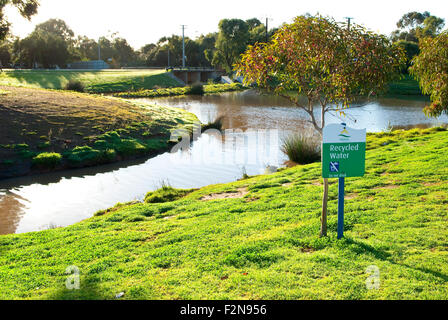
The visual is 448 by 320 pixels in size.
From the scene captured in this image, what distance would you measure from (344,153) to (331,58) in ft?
5.20

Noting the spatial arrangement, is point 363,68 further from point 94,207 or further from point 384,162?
point 94,207

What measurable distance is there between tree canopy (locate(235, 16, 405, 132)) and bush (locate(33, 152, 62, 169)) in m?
13.6

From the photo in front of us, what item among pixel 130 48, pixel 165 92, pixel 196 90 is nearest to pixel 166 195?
pixel 165 92

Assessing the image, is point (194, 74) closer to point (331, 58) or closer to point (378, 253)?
point (331, 58)

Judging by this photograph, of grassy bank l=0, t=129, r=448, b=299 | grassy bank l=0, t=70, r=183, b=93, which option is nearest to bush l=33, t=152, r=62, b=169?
grassy bank l=0, t=129, r=448, b=299

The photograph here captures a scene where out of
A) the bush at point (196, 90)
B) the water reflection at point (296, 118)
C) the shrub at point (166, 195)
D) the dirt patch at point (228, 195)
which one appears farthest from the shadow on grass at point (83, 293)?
the bush at point (196, 90)

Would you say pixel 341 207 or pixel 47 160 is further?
pixel 47 160

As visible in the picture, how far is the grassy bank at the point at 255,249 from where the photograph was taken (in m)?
5.03

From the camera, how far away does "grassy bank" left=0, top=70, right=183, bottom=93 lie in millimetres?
48122

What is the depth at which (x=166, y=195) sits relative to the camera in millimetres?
12539

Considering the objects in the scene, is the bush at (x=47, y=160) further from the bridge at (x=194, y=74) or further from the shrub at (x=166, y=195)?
the bridge at (x=194, y=74)

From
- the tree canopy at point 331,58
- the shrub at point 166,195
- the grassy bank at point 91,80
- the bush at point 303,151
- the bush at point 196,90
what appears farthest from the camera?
the bush at point 196,90

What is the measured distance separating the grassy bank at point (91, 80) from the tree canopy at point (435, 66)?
41773mm

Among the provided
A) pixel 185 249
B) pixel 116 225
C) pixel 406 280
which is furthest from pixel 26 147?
pixel 406 280
